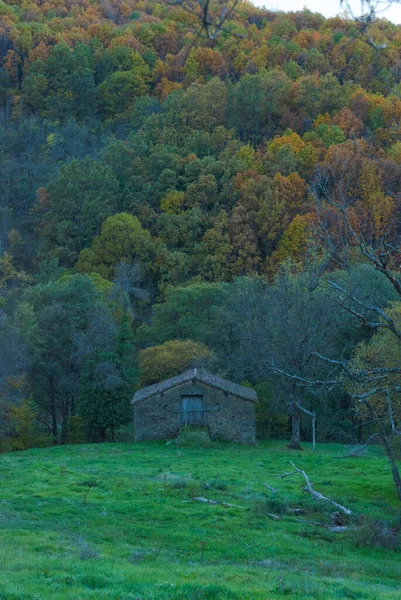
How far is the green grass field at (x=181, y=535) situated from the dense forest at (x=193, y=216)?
3157mm

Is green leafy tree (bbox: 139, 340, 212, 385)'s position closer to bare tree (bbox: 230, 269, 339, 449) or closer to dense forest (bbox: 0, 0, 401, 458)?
dense forest (bbox: 0, 0, 401, 458)

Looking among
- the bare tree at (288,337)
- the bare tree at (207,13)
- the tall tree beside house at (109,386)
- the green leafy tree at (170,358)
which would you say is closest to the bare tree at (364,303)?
the bare tree at (207,13)

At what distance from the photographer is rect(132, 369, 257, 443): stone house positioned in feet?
133

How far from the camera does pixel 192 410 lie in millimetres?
40594

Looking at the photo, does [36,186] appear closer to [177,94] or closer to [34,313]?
[177,94]

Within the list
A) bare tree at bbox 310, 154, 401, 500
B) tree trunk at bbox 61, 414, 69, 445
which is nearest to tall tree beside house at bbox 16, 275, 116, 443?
tree trunk at bbox 61, 414, 69, 445

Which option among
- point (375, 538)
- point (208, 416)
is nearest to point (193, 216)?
point (208, 416)

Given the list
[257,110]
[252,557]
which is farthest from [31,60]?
[252,557]

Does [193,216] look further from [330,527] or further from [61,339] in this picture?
[330,527]

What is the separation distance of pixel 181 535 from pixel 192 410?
25038 millimetres

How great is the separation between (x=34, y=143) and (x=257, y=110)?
2924 cm

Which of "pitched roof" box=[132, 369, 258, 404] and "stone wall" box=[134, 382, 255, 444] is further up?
"pitched roof" box=[132, 369, 258, 404]

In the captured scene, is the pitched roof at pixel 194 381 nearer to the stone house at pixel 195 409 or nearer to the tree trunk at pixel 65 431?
the stone house at pixel 195 409

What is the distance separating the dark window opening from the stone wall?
0.21 metres
